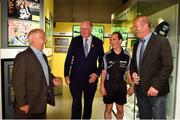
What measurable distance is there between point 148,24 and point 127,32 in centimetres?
Result: 212

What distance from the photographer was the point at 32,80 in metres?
2.75

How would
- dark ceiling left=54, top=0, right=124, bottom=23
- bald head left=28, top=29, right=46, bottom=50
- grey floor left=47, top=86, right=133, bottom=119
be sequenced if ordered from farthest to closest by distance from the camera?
dark ceiling left=54, top=0, right=124, bottom=23 < grey floor left=47, top=86, right=133, bottom=119 < bald head left=28, top=29, right=46, bottom=50

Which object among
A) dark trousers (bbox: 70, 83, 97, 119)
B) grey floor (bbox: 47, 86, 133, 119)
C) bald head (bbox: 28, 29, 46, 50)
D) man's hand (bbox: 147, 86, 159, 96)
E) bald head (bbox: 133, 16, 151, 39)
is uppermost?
bald head (bbox: 133, 16, 151, 39)

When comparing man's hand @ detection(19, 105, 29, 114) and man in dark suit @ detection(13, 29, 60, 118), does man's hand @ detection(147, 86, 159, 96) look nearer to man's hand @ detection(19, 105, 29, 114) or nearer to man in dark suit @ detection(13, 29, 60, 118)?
man in dark suit @ detection(13, 29, 60, 118)

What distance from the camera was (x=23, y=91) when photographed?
2670 mm

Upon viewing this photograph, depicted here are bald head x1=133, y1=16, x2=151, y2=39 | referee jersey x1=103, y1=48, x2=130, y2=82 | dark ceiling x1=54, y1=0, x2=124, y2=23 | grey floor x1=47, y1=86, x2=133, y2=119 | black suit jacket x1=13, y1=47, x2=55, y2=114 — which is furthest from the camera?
dark ceiling x1=54, y1=0, x2=124, y2=23

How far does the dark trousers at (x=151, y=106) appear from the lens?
2.96 m

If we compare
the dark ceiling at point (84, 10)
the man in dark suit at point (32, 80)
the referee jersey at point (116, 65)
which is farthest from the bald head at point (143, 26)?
the dark ceiling at point (84, 10)

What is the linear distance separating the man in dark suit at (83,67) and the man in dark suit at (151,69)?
0.82 m

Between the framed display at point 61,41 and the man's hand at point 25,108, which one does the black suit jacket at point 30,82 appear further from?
the framed display at point 61,41

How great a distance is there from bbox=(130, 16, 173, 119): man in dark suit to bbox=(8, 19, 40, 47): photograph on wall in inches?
80.4

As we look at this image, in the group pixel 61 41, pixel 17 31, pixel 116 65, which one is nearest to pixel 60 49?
pixel 61 41

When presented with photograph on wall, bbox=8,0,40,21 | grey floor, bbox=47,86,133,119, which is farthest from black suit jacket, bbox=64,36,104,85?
grey floor, bbox=47,86,133,119

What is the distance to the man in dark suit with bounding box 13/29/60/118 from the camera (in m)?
2.67
